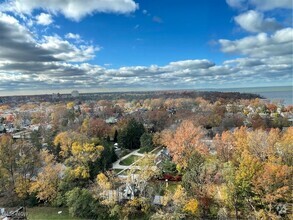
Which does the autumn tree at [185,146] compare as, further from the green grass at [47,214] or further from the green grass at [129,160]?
the green grass at [47,214]

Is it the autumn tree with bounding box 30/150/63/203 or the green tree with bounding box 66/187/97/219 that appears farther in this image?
the autumn tree with bounding box 30/150/63/203

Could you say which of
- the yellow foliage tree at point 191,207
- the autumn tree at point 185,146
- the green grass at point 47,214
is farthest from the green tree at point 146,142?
the yellow foliage tree at point 191,207

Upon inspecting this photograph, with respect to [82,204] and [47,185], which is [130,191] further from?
[47,185]

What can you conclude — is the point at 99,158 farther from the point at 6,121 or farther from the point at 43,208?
the point at 6,121

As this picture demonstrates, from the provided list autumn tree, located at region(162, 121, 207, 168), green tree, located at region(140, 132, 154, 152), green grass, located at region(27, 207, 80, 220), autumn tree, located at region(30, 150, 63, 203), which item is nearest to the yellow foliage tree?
autumn tree, located at region(162, 121, 207, 168)

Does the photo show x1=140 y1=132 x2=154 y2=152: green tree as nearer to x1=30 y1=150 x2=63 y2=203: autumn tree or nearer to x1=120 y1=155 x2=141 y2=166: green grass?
x1=120 y1=155 x2=141 y2=166: green grass

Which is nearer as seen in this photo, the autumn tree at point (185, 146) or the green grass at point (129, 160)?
the autumn tree at point (185, 146)

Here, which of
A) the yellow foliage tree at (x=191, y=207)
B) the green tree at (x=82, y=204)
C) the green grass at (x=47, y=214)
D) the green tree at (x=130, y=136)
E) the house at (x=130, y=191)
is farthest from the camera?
the green tree at (x=130, y=136)

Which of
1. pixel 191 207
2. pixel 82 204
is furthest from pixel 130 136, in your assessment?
pixel 191 207

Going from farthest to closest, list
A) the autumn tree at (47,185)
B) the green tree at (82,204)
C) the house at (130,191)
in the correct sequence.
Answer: the autumn tree at (47,185), the house at (130,191), the green tree at (82,204)
